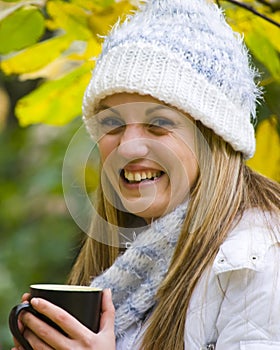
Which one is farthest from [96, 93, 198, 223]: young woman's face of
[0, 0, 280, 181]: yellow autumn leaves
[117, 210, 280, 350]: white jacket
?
[0, 0, 280, 181]: yellow autumn leaves

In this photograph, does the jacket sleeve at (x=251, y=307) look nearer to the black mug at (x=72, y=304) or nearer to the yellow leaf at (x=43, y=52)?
the black mug at (x=72, y=304)

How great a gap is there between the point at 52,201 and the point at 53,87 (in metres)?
2.12

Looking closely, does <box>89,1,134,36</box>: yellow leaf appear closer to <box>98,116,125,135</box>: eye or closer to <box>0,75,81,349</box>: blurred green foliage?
<box>98,116,125,135</box>: eye

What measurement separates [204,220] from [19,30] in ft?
2.24

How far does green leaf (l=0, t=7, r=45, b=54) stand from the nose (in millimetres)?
477

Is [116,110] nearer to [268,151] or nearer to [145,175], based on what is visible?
[145,175]

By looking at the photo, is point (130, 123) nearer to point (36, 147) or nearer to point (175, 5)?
point (175, 5)

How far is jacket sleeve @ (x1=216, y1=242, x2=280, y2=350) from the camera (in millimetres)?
1465

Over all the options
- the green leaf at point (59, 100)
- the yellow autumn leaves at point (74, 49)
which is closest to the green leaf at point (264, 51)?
the yellow autumn leaves at point (74, 49)

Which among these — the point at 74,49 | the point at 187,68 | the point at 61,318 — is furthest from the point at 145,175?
the point at 74,49

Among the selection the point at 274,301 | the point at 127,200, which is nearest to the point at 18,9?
the point at 127,200

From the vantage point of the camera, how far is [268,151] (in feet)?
6.73

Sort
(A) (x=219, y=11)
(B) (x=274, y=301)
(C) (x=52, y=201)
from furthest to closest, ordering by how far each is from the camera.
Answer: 1. (C) (x=52, y=201)
2. (A) (x=219, y=11)
3. (B) (x=274, y=301)

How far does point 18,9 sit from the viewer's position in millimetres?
2031
